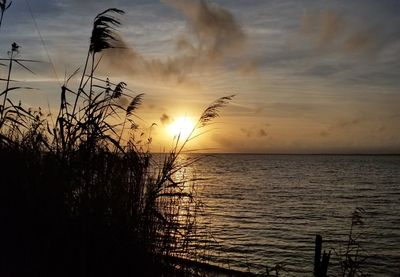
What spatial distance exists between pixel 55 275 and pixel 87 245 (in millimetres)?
425

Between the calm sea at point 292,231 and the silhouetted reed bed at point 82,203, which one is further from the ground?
the silhouetted reed bed at point 82,203

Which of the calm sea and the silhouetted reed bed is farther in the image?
the calm sea

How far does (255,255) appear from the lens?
765 inches

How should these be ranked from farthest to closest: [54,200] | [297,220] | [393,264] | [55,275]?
[297,220], [393,264], [54,200], [55,275]

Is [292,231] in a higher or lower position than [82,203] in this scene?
lower

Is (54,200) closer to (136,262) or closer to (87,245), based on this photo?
(87,245)

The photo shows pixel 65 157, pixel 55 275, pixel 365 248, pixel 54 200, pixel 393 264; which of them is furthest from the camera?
pixel 365 248

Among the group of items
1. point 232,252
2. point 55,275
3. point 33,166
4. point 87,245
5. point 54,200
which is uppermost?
point 33,166

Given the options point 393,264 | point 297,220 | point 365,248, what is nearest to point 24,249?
point 393,264

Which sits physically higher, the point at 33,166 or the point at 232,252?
the point at 33,166

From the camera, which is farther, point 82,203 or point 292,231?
point 292,231

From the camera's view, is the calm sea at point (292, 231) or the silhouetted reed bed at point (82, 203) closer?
the silhouetted reed bed at point (82, 203)

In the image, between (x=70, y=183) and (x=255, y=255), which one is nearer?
(x=70, y=183)

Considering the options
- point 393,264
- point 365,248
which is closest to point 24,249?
point 393,264
